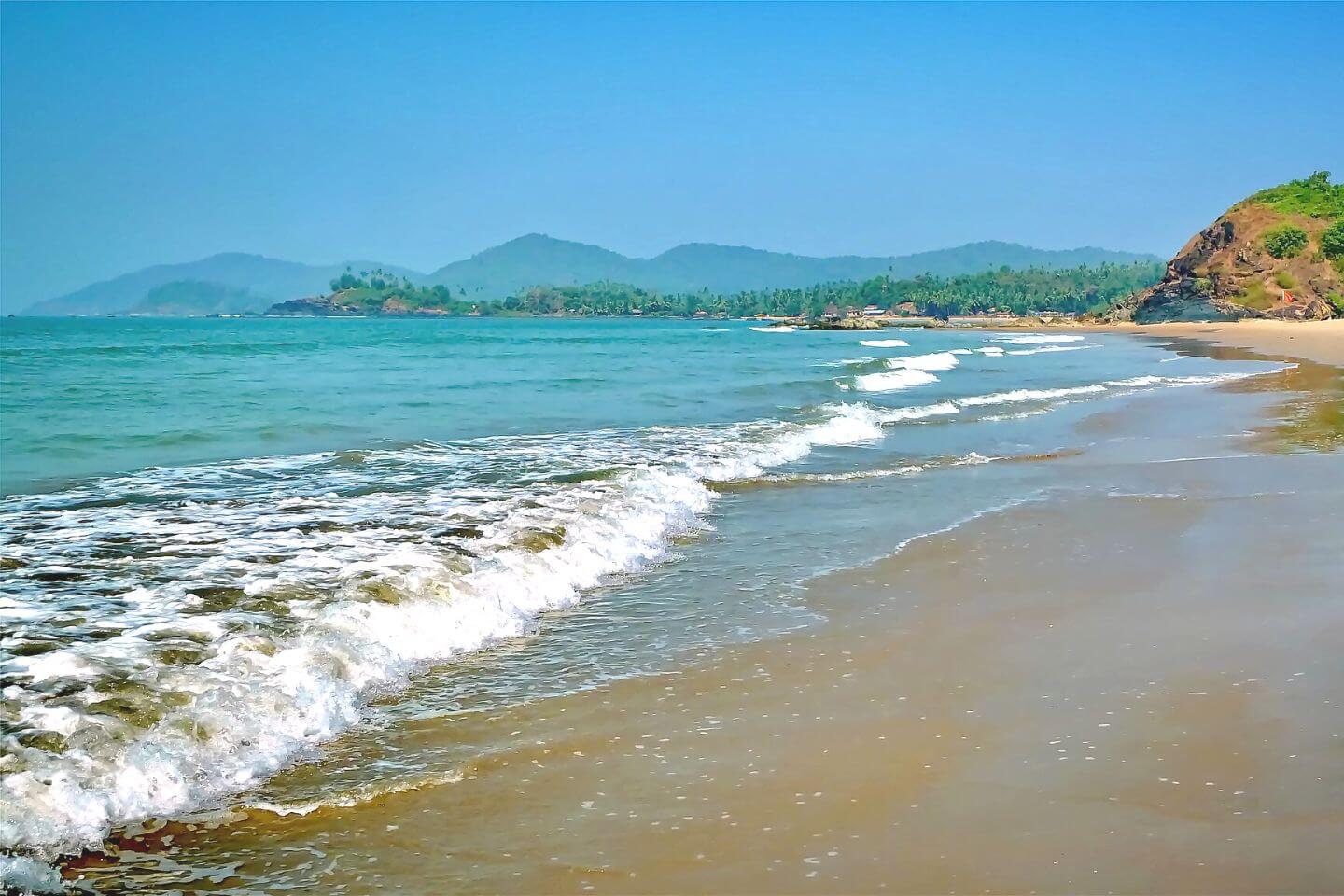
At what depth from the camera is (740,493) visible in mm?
12125

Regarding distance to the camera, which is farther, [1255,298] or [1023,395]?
[1255,298]

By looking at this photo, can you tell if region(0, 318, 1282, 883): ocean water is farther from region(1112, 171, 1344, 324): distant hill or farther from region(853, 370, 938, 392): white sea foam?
region(1112, 171, 1344, 324): distant hill

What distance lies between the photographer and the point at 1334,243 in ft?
318

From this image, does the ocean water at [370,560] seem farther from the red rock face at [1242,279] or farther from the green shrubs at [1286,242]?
the green shrubs at [1286,242]

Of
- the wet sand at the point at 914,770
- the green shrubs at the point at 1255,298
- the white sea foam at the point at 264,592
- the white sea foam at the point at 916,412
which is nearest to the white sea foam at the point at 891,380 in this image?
the white sea foam at the point at 916,412

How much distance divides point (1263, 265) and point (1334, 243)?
6342mm

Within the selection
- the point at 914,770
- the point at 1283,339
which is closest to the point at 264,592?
the point at 914,770

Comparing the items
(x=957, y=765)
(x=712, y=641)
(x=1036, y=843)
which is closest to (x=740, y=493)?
(x=712, y=641)

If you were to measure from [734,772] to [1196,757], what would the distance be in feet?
6.75

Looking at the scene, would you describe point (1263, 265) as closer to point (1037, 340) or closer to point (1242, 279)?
point (1242, 279)

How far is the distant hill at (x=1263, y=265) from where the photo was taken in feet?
307

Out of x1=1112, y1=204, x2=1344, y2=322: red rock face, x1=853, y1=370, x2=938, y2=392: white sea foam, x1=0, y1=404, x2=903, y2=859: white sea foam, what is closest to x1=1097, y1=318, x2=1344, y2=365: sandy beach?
x1=1112, y1=204, x2=1344, y2=322: red rock face

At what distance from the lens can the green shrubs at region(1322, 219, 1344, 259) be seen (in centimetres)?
9656

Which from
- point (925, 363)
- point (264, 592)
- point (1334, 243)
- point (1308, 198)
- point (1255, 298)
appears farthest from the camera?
point (1308, 198)
